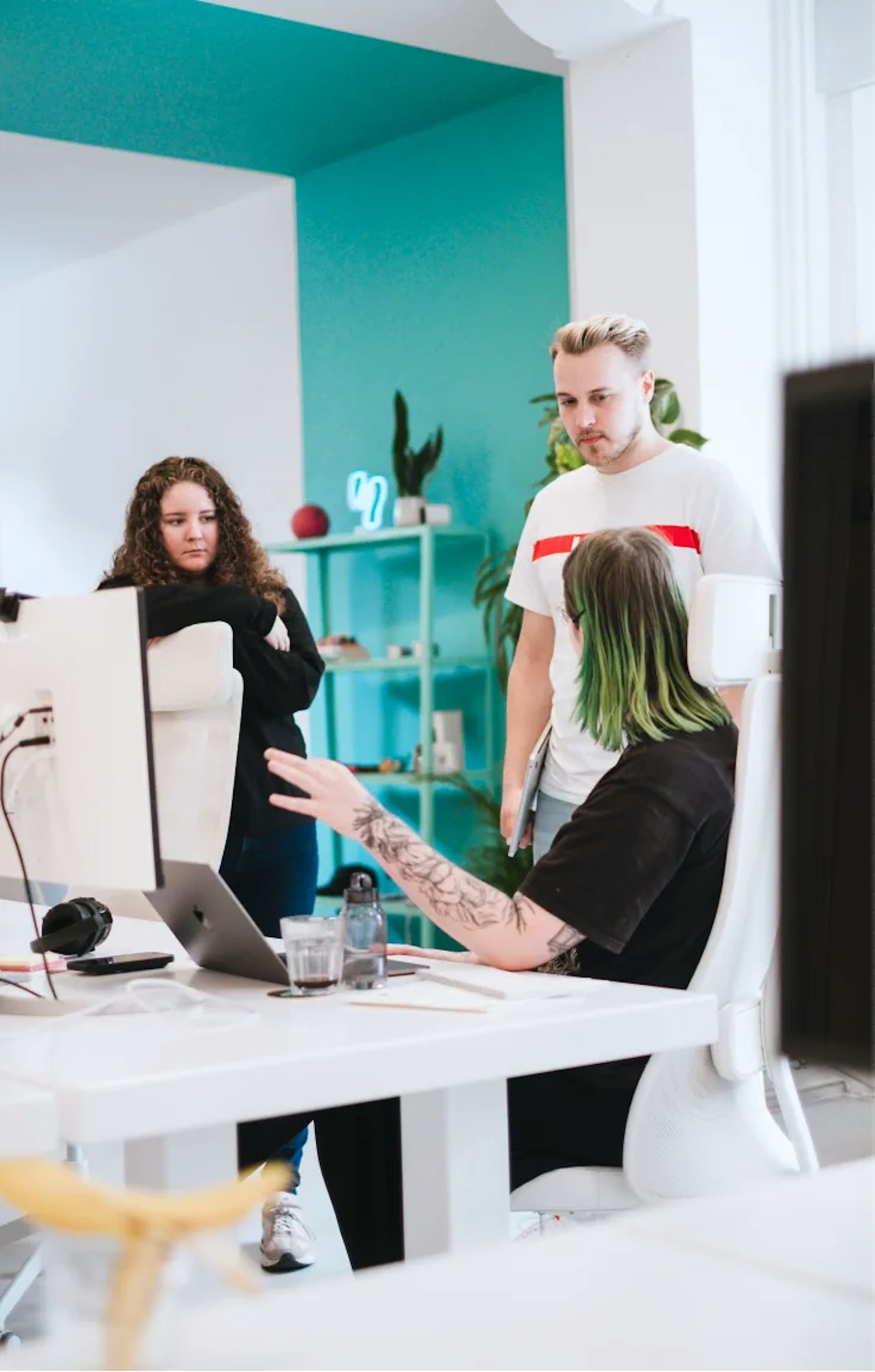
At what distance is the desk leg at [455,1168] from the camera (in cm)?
147

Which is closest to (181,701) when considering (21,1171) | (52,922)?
(52,922)

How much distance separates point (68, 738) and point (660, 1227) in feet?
3.77

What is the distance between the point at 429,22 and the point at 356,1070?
13.1 ft

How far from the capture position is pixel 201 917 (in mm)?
1816

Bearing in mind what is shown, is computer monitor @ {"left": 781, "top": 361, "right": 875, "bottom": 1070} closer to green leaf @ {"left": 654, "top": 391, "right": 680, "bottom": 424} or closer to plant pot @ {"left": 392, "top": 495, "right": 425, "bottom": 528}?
green leaf @ {"left": 654, "top": 391, "right": 680, "bottom": 424}

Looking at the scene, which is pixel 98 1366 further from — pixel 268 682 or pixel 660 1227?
pixel 268 682

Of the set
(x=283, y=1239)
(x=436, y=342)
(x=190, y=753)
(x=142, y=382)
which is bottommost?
(x=283, y=1239)

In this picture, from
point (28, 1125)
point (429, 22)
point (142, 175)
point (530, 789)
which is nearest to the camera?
point (28, 1125)

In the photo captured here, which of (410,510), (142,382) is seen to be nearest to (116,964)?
(410,510)

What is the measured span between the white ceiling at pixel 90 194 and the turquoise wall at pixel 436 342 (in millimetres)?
550

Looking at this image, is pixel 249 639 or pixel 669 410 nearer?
pixel 249 639

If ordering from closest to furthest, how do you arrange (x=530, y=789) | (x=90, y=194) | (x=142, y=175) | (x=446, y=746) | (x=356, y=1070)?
(x=356, y=1070), (x=530, y=789), (x=446, y=746), (x=142, y=175), (x=90, y=194)

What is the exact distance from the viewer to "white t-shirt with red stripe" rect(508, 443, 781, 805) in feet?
8.92

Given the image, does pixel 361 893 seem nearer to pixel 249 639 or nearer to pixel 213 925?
pixel 213 925
